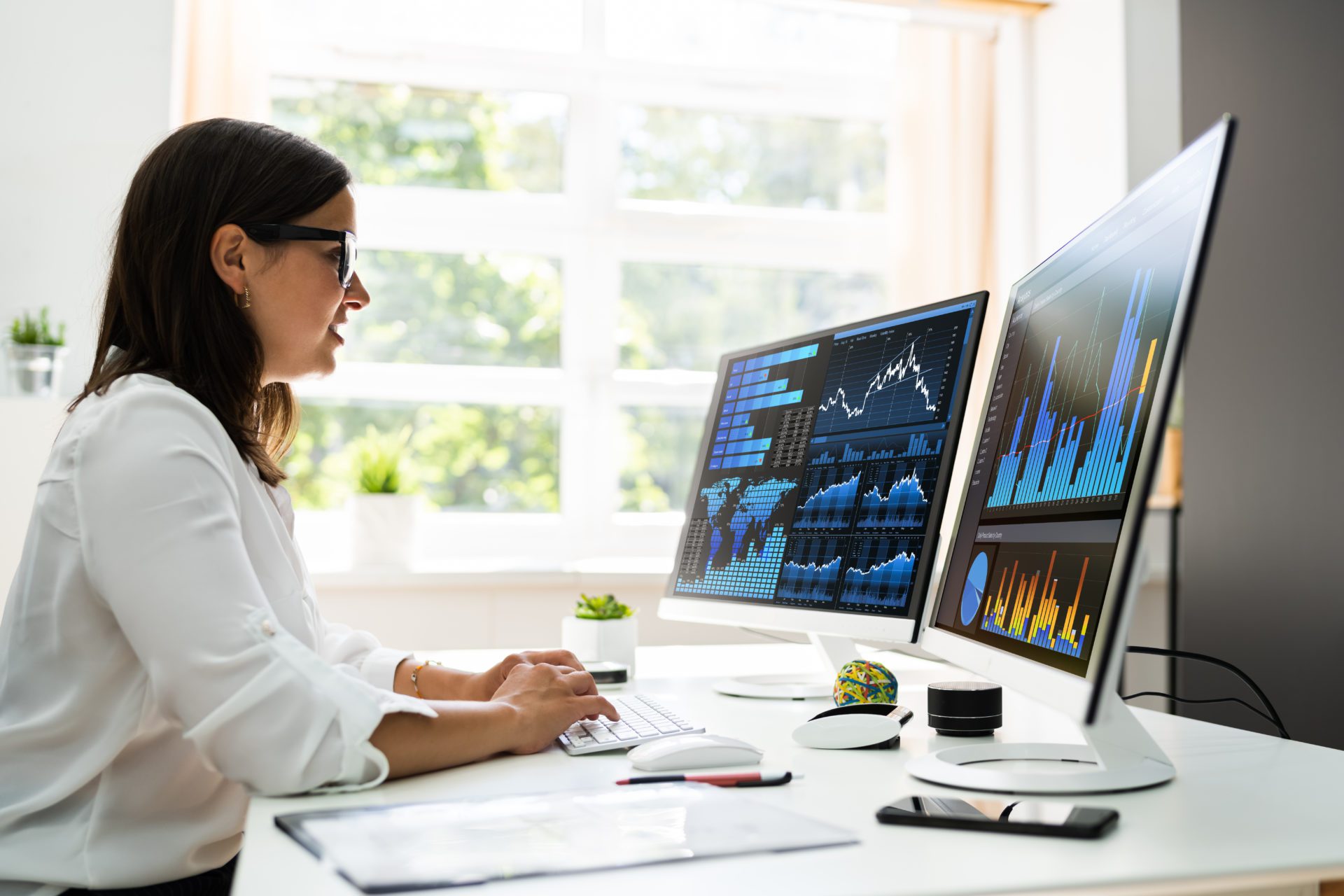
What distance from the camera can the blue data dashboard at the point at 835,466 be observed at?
50.8 inches

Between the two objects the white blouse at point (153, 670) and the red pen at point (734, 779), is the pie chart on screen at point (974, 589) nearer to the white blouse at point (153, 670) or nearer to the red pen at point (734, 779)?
the red pen at point (734, 779)

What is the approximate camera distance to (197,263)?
1.18 metres

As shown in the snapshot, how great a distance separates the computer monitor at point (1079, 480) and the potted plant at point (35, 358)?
6.75 ft

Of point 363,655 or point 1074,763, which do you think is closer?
point 1074,763

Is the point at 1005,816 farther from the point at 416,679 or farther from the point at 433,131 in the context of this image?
the point at 433,131

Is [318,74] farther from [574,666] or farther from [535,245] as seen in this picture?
[574,666]

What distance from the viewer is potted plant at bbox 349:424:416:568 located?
2.82 metres

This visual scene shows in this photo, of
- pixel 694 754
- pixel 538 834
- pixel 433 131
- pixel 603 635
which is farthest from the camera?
pixel 433 131

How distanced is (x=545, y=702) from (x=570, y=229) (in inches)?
91.6

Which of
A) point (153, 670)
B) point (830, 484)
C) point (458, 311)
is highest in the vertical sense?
point (458, 311)

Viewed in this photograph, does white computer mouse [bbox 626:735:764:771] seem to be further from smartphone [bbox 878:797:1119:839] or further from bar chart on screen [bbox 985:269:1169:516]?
bar chart on screen [bbox 985:269:1169:516]

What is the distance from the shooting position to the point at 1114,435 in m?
0.83

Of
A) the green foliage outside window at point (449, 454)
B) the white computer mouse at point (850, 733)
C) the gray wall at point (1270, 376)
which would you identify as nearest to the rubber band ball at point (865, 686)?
the white computer mouse at point (850, 733)

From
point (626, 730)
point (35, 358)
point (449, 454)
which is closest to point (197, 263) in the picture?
point (626, 730)
